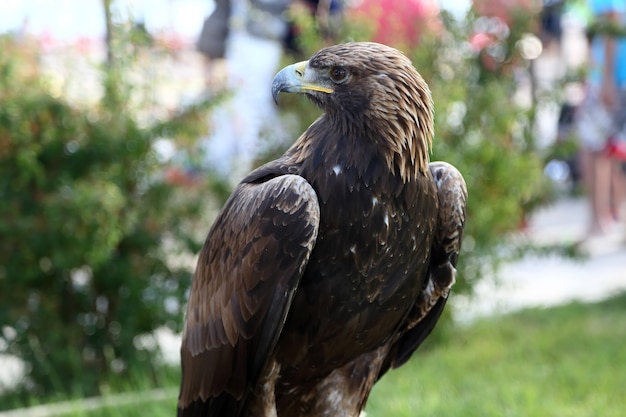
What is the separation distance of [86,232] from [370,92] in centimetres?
227

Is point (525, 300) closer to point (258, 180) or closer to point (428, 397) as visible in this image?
point (428, 397)

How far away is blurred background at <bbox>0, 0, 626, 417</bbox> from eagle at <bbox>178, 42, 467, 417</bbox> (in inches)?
55.1

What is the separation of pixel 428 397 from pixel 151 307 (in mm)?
1630

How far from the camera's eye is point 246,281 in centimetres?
283

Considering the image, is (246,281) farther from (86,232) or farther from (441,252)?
(86,232)

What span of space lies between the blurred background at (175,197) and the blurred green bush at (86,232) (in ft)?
0.03

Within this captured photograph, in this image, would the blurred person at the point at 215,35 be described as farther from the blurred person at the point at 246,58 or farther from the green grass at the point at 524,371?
the green grass at the point at 524,371

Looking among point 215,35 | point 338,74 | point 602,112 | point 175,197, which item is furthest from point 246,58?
point 338,74

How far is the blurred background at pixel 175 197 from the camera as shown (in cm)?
456

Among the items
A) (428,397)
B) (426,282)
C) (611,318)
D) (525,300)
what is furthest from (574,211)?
(426,282)

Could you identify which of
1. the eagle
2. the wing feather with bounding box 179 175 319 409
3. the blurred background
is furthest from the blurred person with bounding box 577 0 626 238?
the wing feather with bounding box 179 175 319 409

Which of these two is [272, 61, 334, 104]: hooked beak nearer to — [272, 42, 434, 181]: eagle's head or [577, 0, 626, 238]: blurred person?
[272, 42, 434, 181]: eagle's head

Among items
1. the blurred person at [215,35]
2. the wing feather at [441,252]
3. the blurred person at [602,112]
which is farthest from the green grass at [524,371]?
the blurred person at [215,35]

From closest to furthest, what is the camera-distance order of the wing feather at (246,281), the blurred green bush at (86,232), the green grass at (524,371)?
the wing feather at (246,281)
the green grass at (524,371)
the blurred green bush at (86,232)
